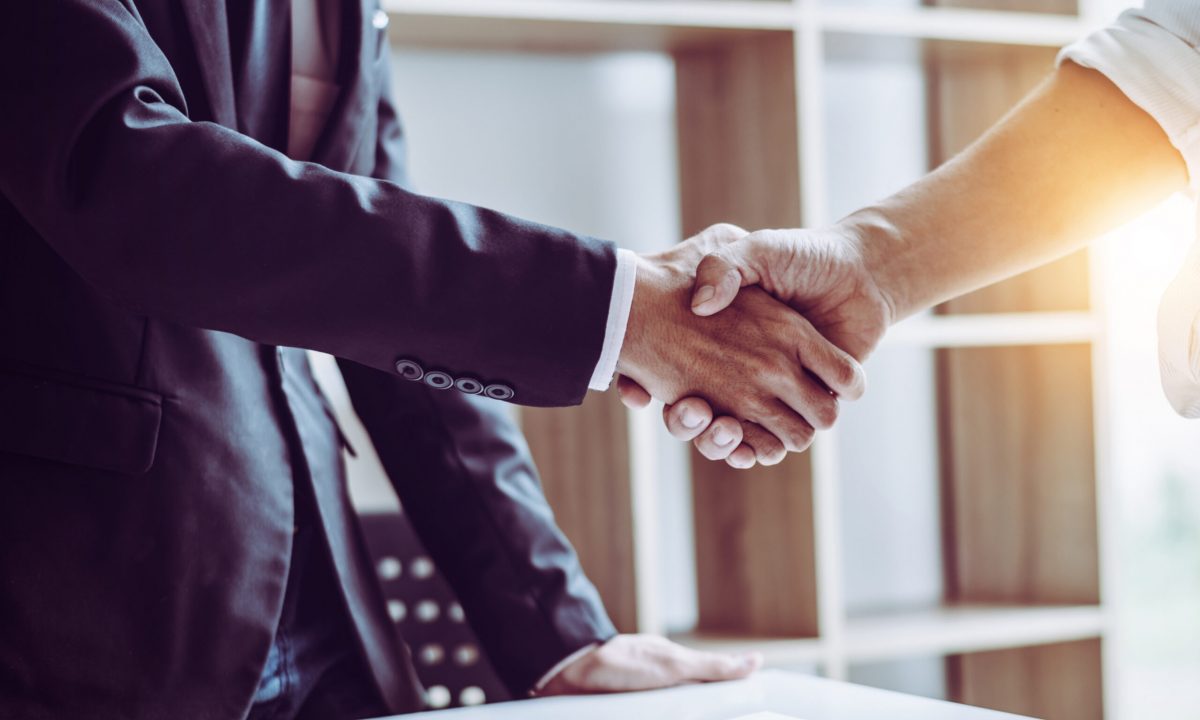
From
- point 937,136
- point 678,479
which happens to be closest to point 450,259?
point 678,479

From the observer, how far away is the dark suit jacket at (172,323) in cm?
87

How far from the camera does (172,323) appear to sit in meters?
0.98

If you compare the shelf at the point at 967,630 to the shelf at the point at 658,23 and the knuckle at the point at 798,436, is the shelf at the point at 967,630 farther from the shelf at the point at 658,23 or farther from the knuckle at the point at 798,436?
the shelf at the point at 658,23

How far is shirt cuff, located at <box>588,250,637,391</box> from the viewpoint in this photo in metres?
0.97

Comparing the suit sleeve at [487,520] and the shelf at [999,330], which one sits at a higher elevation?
the shelf at [999,330]

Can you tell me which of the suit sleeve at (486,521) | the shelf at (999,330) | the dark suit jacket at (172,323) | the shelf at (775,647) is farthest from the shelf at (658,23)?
the shelf at (775,647)

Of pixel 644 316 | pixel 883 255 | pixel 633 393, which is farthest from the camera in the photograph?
pixel 883 255

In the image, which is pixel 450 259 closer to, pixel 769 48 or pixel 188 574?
pixel 188 574

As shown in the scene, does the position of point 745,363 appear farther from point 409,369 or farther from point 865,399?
point 865,399

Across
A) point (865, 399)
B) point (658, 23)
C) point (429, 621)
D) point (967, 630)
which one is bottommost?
point (967, 630)

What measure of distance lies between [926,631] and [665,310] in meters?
1.42

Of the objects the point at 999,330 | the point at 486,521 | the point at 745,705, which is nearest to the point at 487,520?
the point at 486,521

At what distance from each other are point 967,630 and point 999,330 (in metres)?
0.62

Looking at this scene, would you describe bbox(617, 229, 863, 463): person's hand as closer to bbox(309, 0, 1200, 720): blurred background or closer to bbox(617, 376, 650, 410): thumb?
bbox(617, 376, 650, 410): thumb
